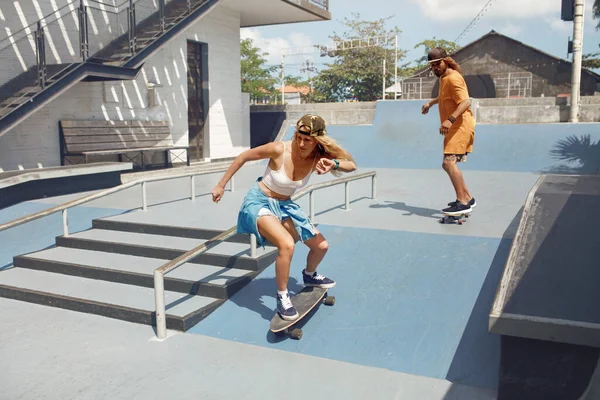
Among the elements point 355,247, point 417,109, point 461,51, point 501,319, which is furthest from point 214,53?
point 461,51

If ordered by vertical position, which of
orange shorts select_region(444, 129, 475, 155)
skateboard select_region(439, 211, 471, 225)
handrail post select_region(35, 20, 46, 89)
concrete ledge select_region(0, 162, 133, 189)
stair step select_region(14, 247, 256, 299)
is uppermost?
handrail post select_region(35, 20, 46, 89)

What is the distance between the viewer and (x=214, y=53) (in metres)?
15.8

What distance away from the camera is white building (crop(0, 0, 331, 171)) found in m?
9.68

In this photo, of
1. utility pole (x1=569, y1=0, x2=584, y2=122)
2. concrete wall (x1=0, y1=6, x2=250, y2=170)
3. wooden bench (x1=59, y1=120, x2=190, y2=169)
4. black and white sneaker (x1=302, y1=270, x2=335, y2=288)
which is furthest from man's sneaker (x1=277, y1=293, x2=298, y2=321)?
utility pole (x1=569, y1=0, x2=584, y2=122)

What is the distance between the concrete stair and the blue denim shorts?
0.88m

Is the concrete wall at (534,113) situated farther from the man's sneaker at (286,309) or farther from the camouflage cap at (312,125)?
the man's sneaker at (286,309)

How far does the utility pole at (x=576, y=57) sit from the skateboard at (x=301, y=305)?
426 inches

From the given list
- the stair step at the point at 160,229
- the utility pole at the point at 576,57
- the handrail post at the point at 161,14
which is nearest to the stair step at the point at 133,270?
the stair step at the point at 160,229

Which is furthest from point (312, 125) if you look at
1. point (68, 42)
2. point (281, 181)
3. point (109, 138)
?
point (109, 138)

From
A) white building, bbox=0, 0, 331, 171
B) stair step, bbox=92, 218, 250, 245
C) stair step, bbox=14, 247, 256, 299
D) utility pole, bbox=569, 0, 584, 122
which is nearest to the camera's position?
stair step, bbox=14, 247, 256, 299

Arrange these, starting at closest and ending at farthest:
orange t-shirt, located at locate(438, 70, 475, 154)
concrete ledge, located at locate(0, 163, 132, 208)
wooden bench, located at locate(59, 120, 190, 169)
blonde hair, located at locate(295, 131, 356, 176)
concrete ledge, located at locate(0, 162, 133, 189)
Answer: blonde hair, located at locate(295, 131, 356, 176), orange t-shirt, located at locate(438, 70, 475, 154), concrete ledge, located at locate(0, 162, 133, 189), concrete ledge, located at locate(0, 163, 132, 208), wooden bench, located at locate(59, 120, 190, 169)

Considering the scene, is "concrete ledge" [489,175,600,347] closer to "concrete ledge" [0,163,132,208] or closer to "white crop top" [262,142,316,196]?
"white crop top" [262,142,316,196]

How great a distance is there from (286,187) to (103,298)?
2.14 metres

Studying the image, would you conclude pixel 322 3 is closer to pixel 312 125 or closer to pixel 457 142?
pixel 457 142
